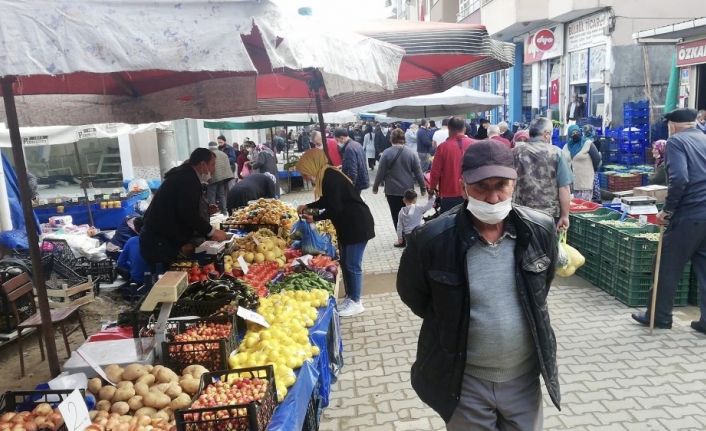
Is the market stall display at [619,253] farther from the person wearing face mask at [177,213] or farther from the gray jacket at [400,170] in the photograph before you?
the person wearing face mask at [177,213]

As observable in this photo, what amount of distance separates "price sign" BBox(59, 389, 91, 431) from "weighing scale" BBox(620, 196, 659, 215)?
669 cm

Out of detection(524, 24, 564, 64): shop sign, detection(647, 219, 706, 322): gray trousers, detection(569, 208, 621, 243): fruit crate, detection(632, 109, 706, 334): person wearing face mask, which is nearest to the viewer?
detection(632, 109, 706, 334): person wearing face mask

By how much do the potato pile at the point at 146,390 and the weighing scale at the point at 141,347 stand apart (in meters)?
0.12

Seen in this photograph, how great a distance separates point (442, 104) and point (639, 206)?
15.8ft

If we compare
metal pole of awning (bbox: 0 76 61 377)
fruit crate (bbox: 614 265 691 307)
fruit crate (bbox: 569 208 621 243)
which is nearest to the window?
fruit crate (bbox: 569 208 621 243)

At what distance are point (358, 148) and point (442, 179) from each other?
3.65 meters

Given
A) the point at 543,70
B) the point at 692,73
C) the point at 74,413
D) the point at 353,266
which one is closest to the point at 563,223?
the point at 353,266

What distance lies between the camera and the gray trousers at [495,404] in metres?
2.48

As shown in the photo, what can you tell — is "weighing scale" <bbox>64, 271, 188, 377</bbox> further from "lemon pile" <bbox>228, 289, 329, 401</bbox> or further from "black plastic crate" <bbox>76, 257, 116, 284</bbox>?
"black plastic crate" <bbox>76, 257, 116, 284</bbox>

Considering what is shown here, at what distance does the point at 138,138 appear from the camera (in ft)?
55.3

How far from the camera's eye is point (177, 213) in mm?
5617

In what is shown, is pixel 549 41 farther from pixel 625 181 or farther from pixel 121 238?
pixel 121 238

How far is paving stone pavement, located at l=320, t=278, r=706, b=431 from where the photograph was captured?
4.05 m

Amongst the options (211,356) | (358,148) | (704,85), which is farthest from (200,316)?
(704,85)
